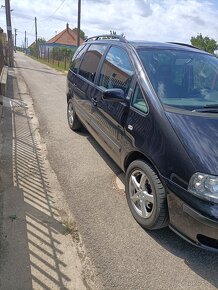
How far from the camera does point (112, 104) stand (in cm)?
399

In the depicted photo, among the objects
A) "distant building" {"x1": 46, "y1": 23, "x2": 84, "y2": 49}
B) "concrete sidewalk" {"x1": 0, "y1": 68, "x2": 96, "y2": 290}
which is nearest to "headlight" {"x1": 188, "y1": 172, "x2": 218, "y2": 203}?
"concrete sidewalk" {"x1": 0, "y1": 68, "x2": 96, "y2": 290}

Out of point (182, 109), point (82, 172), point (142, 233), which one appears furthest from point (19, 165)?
point (182, 109)

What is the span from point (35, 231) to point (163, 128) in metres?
1.65

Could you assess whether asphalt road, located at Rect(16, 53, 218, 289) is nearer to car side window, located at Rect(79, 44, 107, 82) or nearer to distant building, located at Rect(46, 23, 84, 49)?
car side window, located at Rect(79, 44, 107, 82)

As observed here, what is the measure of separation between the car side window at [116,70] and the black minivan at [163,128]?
0.01m

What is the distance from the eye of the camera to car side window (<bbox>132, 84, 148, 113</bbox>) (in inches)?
130

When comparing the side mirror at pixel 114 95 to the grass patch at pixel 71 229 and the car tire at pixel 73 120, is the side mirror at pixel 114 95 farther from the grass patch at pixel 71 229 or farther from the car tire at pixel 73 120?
the car tire at pixel 73 120

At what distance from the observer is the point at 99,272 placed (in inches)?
107

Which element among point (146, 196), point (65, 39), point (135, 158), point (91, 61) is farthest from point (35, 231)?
point (65, 39)

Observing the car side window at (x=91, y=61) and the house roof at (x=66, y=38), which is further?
the house roof at (x=66, y=38)

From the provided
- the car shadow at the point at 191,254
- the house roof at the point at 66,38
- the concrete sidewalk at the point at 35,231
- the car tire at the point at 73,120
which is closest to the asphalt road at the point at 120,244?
the car shadow at the point at 191,254

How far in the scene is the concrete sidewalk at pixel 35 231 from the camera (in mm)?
2645

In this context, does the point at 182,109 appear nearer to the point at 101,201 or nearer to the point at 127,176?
the point at 127,176

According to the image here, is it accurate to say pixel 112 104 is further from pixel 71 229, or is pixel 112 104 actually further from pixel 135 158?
pixel 71 229
